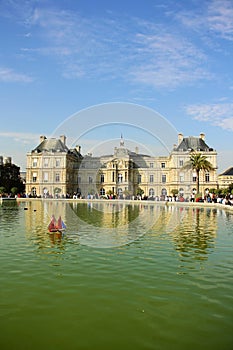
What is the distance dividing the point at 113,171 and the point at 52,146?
12501mm

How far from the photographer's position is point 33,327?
535 centimetres

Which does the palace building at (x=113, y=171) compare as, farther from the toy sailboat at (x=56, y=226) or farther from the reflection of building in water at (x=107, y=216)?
the toy sailboat at (x=56, y=226)

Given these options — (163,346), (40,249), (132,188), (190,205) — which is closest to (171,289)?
(163,346)

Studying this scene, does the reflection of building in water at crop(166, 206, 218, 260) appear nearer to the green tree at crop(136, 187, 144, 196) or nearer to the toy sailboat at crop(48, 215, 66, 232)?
the toy sailboat at crop(48, 215, 66, 232)

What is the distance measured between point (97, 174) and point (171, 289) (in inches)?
2404

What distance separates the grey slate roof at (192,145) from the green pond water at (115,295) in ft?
172

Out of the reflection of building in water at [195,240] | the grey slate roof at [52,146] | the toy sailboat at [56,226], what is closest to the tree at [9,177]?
the grey slate roof at [52,146]

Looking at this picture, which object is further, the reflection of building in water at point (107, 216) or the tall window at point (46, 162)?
the tall window at point (46, 162)

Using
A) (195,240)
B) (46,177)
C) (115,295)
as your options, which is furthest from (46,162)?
(115,295)

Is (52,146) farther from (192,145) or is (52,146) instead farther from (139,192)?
(192,145)

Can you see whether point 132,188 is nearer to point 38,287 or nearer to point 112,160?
point 112,160

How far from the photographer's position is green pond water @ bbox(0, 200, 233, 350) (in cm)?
503

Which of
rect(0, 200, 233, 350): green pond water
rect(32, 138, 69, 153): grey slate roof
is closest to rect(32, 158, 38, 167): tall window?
rect(32, 138, 69, 153): grey slate roof

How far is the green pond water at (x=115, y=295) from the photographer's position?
5.03m
